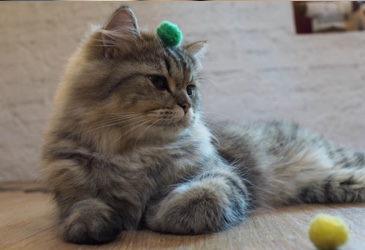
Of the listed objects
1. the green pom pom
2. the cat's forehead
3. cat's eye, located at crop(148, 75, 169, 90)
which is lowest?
cat's eye, located at crop(148, 75, 169, 90)

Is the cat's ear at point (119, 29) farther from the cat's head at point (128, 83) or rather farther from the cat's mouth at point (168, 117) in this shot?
the cat's mouth at point (168, 117)

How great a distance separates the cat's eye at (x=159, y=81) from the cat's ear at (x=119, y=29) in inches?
6.5

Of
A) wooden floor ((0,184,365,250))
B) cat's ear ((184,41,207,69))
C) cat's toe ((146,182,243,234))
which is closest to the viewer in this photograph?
wooden floor ((0,184,365,250))

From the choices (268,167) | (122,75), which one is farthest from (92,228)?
(268,167)

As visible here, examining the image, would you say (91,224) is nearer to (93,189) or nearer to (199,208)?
(93,189)

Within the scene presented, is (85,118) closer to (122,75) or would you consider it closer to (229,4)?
(122,75)

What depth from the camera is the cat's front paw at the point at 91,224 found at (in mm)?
1225

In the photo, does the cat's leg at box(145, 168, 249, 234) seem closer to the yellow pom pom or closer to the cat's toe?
the cat's toe

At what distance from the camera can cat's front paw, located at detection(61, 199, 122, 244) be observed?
4.02ft

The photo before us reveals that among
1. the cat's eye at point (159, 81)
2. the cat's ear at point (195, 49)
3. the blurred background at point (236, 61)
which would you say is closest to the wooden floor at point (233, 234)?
the cat's eye at point (159, 81)

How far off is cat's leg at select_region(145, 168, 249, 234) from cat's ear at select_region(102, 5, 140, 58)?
52 cm

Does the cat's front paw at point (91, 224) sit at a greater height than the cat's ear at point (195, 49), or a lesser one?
lesser

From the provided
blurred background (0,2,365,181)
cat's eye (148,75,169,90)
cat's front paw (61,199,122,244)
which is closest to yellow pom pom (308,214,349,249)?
cat's front paw (61,199,122,244)

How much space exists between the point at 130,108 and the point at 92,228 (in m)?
0.39
